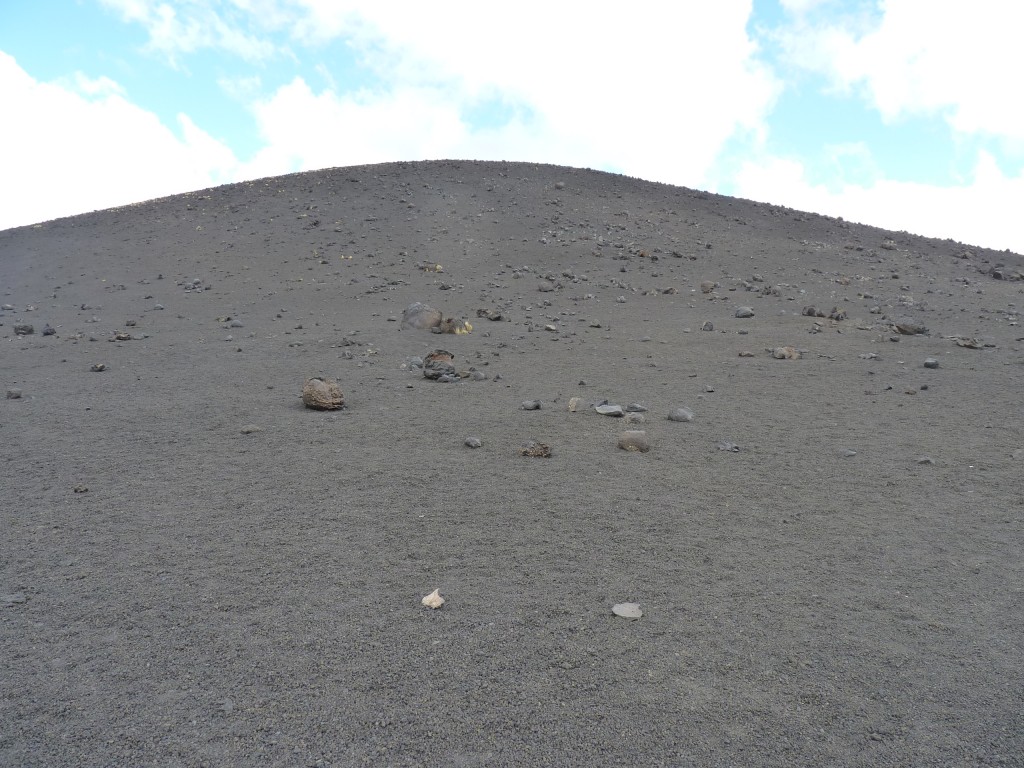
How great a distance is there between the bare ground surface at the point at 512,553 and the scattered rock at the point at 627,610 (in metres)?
0.05

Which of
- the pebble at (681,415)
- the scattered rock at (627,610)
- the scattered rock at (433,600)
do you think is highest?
the pebble at (681,415)

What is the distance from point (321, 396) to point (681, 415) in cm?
385

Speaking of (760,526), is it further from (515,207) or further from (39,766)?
(515,207)

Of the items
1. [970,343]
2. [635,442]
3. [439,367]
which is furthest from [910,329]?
[439,367]

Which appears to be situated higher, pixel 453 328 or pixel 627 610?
pixel 453 328

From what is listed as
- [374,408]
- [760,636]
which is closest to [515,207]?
[374,408]

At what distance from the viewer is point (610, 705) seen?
8.56ft

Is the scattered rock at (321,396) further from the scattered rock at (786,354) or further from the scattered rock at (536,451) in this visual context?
the scattered rock at (786,354)

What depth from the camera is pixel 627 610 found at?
10.8 ft

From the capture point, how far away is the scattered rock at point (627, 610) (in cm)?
325

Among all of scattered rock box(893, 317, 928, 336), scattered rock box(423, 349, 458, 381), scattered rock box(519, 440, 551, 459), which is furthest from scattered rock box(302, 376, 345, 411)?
scattered rock box(893, 317, 928, 336)

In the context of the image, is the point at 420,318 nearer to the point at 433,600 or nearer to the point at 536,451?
the point at 536,451

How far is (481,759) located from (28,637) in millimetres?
2236

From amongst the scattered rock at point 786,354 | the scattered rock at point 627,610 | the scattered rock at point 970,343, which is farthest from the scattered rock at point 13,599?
the scattered rock at point 970,343
